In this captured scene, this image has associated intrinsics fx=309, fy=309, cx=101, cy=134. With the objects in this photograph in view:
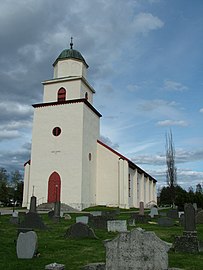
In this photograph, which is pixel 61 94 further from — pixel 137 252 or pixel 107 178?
pixel 137 252

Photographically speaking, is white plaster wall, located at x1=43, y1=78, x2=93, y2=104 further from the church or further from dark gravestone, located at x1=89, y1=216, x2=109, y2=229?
dark gravestone, located at x1=89, y1=216, x2=109, y2=229

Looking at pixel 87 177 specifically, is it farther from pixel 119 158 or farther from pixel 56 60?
pixel 56 60

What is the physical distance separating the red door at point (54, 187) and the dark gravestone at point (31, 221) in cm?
1791

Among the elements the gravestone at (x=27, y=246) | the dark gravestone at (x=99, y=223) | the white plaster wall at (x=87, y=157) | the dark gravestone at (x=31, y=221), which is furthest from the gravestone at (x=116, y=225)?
the white plaster wall at (x=87, y=157)

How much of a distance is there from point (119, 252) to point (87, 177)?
1040 inches

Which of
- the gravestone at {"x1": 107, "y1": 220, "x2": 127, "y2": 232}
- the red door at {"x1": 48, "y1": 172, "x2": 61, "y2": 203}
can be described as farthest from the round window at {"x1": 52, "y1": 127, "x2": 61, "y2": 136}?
the gravestone at {"x1": 107, "y1": 220, "x2": 127, "y2": 232}

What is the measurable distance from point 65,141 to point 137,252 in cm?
2694

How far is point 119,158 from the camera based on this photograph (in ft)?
111

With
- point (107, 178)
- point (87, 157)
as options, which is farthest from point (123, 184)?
point (87, 157)

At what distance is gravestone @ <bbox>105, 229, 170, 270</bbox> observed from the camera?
17.5 ft

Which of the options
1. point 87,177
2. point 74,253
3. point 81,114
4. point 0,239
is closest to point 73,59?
point 81,114

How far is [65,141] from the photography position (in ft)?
105

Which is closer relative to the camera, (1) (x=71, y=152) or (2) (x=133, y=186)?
(1) (x=71, y=152)

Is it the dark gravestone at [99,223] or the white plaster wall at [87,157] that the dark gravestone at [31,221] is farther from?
the white plaster wall at [87,157]
